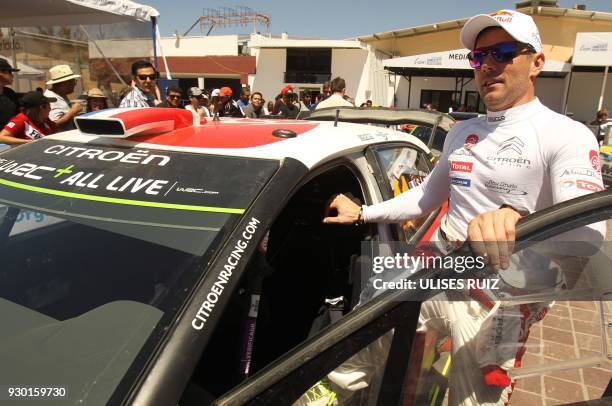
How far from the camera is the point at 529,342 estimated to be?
122 cm

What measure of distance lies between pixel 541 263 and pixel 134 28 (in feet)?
27.1

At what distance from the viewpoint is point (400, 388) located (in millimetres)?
1092

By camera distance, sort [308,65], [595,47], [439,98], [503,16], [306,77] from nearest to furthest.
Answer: [503,16], [595,47], [439,98], [306,77], [308,65]

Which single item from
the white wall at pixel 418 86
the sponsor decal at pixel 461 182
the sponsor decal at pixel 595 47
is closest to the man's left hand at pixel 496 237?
the sponsor decal at pixel 461 182

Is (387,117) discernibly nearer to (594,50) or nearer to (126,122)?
(126,122)

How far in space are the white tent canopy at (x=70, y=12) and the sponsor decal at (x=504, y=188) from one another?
6.15m

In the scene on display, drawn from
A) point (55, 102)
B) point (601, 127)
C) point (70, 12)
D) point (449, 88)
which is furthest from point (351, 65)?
point (55, 102)

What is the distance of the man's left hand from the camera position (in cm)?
106

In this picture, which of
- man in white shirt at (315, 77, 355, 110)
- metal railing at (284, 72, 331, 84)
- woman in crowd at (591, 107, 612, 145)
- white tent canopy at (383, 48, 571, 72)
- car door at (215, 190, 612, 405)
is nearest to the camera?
car door at (215, 190, 612, 405)

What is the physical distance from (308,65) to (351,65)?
8.61ft

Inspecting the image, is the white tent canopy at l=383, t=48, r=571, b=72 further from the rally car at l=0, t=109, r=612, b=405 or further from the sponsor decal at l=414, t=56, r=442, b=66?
the rally car at l=0, t=109, r=612, b=405

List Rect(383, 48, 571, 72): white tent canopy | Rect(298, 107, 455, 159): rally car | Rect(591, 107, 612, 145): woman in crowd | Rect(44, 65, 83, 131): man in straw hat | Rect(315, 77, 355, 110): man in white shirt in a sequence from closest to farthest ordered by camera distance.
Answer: Rect(298, 107, 455, 159): rally car, Rect(44, 65, 83, 131): man in straw hat, Rect(315, 77, 355, 110): man in white shirt, Rect(591, 107, 612, 145): woman in crowd, Rect(383, 48, 571, 72): white tent canopy

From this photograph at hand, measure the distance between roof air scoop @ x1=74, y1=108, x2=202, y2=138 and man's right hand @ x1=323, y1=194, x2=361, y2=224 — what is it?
779mm

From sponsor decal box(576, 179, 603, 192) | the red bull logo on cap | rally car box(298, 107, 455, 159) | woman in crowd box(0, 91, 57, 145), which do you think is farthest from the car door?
woman in crowd box(0, 91, 57, 145)
